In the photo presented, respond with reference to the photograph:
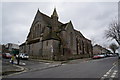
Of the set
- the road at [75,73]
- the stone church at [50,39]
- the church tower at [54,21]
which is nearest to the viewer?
the road at [75,73]

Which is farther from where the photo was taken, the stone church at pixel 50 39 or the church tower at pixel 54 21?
the church tower at pixel 54 21

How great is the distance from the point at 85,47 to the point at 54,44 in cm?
2571

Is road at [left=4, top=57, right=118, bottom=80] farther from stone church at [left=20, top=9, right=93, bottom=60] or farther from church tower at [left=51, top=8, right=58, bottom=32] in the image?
church tower at [left=51, top=8, right=58, bottom=32]

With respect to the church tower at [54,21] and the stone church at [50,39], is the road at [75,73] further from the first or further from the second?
the church tower at [54,21]

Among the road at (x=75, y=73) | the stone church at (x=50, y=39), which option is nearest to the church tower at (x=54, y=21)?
the stone church at (x=50, y=39)

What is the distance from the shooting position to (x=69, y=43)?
49.1 metres

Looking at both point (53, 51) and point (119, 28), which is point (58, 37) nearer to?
point (53, 51)

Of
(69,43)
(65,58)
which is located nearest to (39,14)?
(69,43)

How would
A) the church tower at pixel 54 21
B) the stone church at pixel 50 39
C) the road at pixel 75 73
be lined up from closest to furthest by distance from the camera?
the road at pixel 75 73, the stone church at pixel 50 39, the church tower at pixel 54 21

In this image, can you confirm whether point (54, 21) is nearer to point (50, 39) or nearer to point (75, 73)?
point (50, 39)

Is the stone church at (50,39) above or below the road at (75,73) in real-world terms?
above

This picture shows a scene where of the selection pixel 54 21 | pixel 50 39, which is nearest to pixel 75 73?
pixel 50 39

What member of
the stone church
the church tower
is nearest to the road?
the stone church

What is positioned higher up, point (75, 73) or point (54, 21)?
point (54, 21)
